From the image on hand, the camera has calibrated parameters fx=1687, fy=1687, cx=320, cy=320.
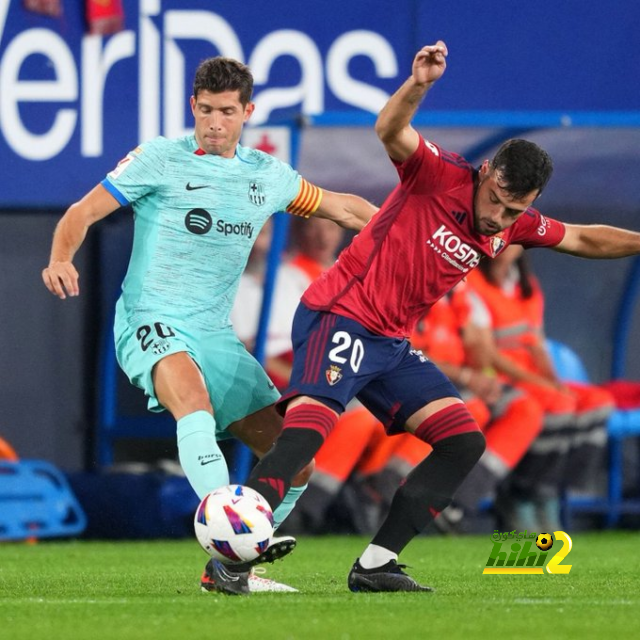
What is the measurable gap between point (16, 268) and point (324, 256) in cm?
207

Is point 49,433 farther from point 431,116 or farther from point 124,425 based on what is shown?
point 431,116

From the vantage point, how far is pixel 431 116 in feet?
30.1

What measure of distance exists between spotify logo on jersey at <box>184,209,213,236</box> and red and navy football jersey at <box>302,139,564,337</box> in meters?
0.46

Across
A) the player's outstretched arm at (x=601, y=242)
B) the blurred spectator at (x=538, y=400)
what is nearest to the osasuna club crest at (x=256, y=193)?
the player's outstretched arm at (x=601, y=242)

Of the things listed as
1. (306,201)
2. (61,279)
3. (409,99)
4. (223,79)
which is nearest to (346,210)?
(306,201)

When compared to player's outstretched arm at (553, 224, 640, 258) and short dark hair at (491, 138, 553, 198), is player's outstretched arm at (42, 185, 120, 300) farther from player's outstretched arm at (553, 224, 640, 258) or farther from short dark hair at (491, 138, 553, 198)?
player's outstretched arm at (553, 224, 640, 258)

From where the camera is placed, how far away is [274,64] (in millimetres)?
9859

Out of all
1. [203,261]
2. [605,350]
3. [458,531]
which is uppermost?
[203,261]

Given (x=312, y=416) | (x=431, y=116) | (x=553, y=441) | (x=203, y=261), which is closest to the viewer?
(x=312, y=416)

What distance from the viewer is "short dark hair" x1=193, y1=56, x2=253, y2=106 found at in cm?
593

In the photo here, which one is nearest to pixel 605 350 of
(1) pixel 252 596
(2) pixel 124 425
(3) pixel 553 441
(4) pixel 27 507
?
(3) pixel 553 441

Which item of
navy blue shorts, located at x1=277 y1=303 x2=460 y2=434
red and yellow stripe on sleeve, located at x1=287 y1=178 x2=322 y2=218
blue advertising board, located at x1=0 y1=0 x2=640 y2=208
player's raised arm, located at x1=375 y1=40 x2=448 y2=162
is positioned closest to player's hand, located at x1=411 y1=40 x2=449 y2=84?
player's raised arm, located at x1=375 y1=40 x2=448 y2=162

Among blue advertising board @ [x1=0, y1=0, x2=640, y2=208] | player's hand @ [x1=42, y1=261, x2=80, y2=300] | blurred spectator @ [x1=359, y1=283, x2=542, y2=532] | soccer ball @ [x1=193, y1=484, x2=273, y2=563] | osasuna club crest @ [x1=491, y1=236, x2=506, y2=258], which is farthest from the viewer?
blue advertising board @ [x1=0, y1=0, x2=640, y2=208]

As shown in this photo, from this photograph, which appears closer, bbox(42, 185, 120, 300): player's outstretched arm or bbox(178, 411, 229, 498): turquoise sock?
bbox(42, 185, 120, 300): player's outstretched arm
